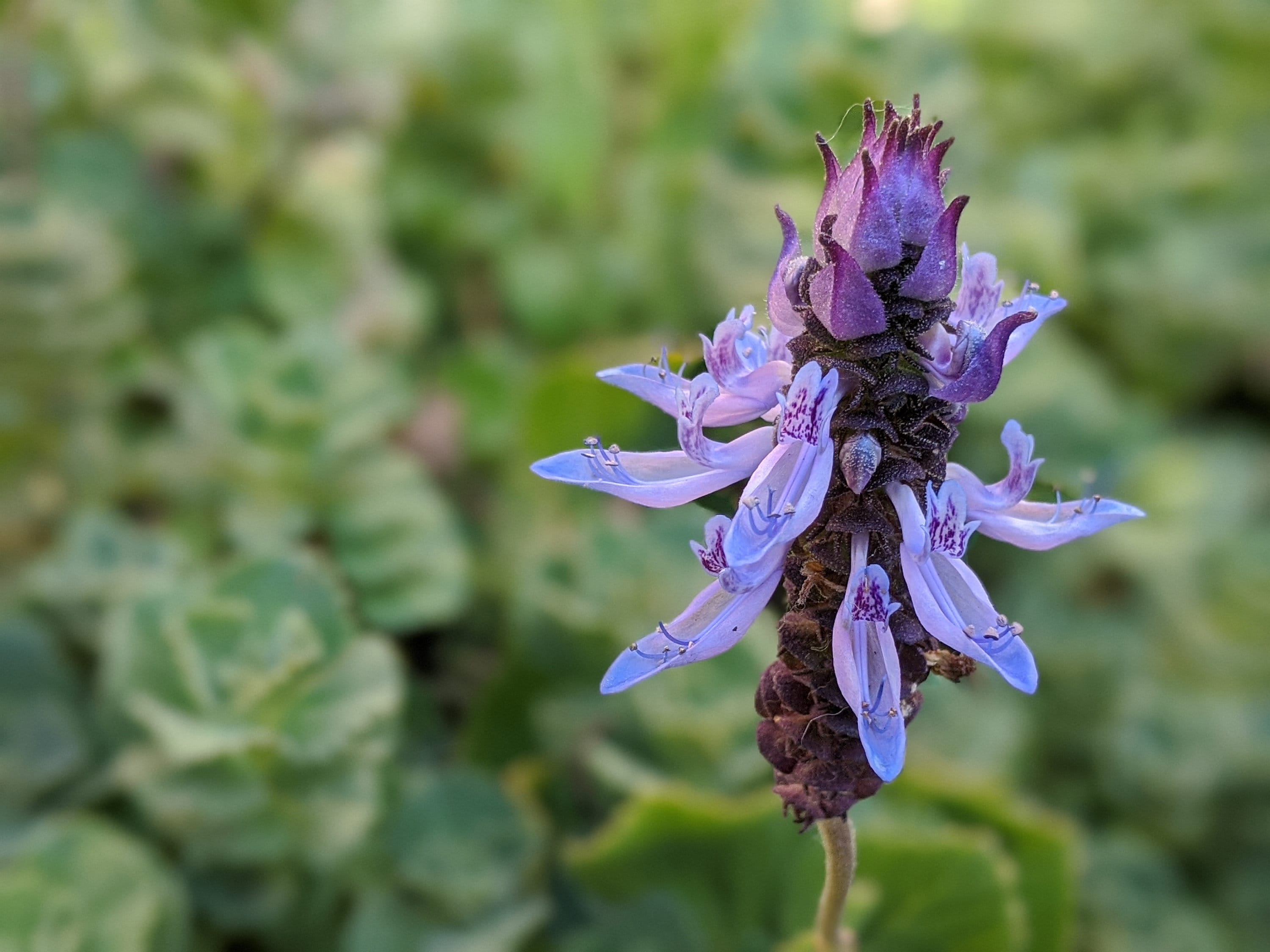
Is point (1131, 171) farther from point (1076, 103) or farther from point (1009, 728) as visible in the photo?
point (1009, 728)

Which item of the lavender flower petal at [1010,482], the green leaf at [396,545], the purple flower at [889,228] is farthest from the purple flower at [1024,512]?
the green leaf at [396,545]

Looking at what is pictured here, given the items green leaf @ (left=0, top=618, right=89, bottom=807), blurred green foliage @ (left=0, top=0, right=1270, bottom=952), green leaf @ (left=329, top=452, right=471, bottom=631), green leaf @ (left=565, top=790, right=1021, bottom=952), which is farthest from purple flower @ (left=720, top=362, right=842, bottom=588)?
green leaf @ (left=0, top=618, right=89, bottom=807)

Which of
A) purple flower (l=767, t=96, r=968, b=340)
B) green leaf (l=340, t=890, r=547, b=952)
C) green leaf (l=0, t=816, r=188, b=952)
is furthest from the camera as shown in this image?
green leaf (l=340, t=890, r=547, b=952)

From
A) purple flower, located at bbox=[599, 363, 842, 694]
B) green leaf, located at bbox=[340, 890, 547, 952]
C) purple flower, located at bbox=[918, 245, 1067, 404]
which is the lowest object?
green leaf, located at bbox=[340, 890, 547, 952]

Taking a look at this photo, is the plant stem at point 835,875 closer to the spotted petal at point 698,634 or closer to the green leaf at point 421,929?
the spotted petal at point 698,634

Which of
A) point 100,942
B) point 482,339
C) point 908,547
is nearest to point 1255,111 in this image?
point 482,339

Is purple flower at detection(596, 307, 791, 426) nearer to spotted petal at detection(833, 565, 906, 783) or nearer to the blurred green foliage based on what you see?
spotted petal at detection(833, 565, 906, 783)
